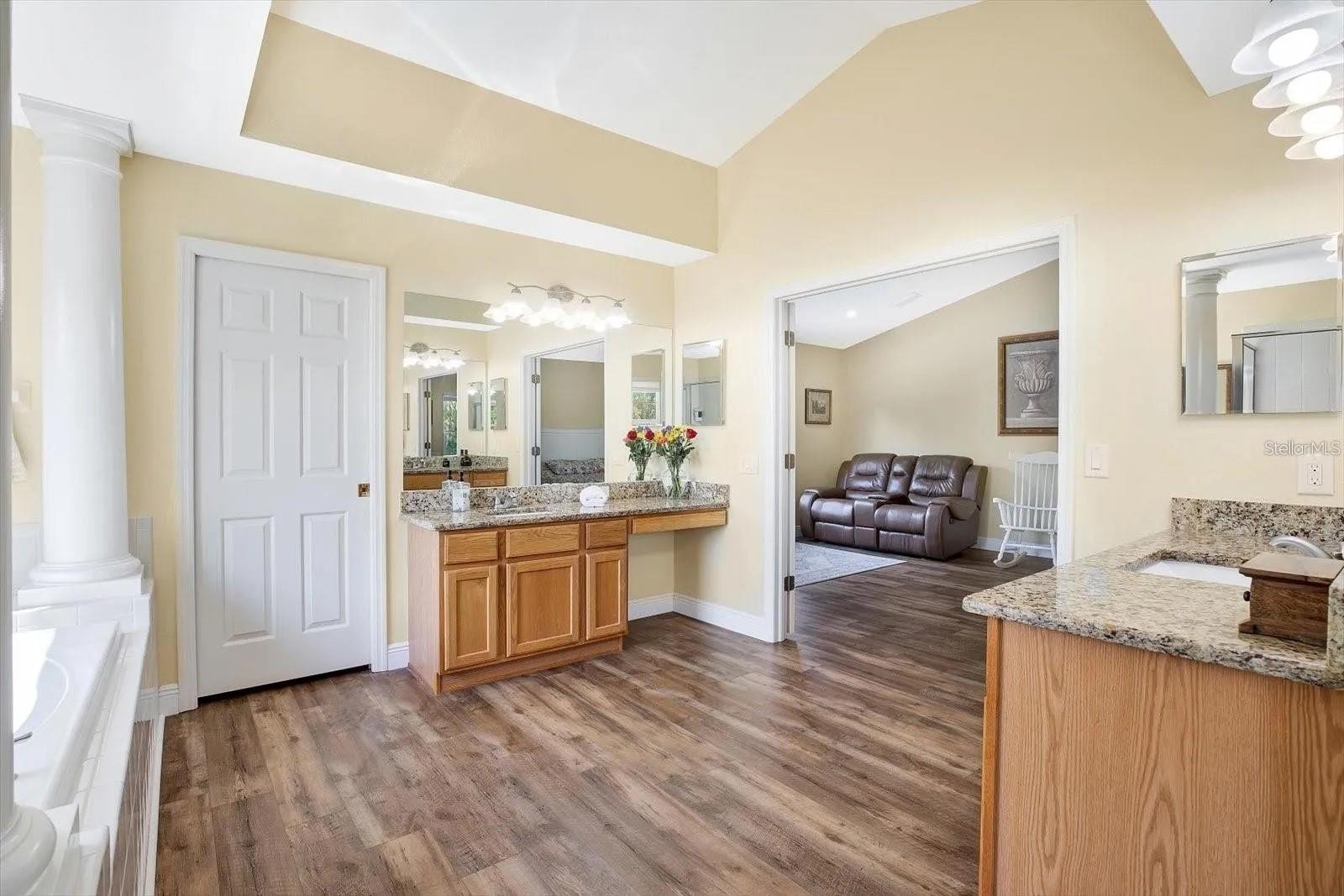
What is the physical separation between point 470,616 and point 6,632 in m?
2.44

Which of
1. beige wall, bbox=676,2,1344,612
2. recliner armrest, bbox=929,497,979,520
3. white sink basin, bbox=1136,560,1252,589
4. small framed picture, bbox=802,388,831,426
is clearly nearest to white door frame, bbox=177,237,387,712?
beige wall, bbox=676,2,1344,612

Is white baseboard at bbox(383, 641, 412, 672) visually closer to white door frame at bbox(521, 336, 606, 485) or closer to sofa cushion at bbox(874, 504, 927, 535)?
white door frame at bbox(521, 336, 606, 485)

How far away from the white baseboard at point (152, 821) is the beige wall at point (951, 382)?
668 centimetres

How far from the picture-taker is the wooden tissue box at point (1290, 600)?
102 centimetres

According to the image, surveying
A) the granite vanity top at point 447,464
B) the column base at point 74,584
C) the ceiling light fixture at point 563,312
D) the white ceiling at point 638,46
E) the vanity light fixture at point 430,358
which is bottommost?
the column base at point 74,584

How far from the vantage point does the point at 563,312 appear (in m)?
4.07

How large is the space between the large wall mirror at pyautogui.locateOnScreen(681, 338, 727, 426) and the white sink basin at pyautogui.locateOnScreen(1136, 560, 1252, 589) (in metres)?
2.62

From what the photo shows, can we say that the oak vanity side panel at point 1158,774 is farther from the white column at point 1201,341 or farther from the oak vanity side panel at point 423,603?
the oak vanity side panel at point 423,603

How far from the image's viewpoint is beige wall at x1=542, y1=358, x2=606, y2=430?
163 inches

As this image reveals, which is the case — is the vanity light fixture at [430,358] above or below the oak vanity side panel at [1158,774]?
above

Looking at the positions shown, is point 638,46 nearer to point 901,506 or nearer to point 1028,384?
point 901,506

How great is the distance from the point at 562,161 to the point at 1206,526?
3.24 m

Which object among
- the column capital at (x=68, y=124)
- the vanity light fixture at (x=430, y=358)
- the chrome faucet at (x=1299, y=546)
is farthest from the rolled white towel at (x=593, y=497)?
the chrome faucet at (x=1299, y=546)

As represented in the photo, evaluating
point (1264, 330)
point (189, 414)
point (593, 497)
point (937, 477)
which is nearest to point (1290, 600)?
point (1264, 330)
